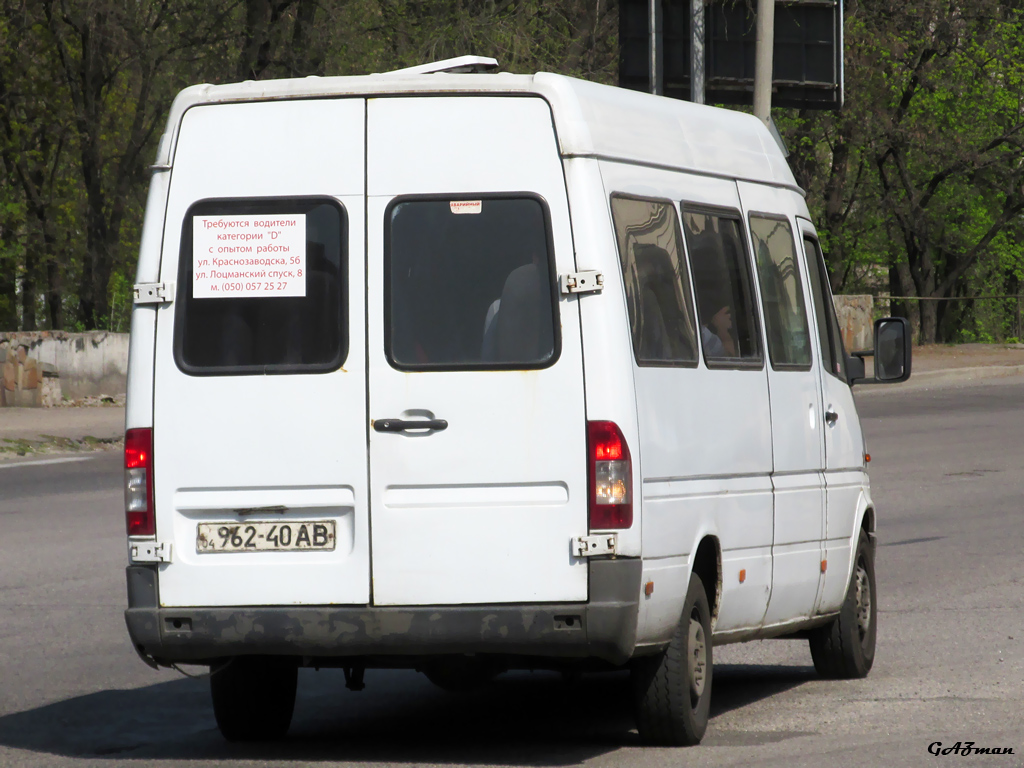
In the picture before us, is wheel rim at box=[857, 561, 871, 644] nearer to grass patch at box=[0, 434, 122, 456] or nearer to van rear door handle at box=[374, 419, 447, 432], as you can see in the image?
van rear door handle at box=[374, 419, 447, 432]

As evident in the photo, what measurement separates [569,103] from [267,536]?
5.94ft

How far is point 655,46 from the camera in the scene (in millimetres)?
20391

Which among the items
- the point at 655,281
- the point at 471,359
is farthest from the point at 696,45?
the point at 471,359

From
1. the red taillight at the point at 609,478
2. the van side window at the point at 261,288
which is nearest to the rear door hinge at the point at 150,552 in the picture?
the van side window at the point at 261,288

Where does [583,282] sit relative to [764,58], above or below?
below

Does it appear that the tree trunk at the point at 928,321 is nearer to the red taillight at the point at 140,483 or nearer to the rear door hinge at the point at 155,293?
the rear door hinge at the point at 155,293

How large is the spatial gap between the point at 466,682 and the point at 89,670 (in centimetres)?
255

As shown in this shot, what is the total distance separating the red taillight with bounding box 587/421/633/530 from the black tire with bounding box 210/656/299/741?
1444mm

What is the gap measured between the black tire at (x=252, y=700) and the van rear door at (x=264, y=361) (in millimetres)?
705

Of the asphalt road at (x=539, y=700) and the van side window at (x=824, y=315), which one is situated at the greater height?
the van side window at (x=824, y=315)

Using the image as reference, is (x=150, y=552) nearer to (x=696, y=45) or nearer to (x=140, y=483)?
(x=140, y=483)

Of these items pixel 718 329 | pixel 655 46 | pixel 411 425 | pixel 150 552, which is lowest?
pixel 150 552

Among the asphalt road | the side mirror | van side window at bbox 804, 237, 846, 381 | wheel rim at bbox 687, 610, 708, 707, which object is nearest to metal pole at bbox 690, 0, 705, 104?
the asphalt road

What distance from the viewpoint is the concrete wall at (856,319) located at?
109 feet
